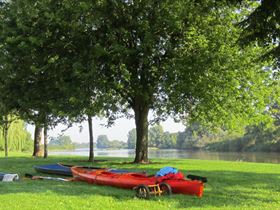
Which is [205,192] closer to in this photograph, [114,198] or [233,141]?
[114,198]

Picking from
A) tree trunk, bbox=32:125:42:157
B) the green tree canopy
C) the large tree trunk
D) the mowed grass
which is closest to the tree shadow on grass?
the mowed grass

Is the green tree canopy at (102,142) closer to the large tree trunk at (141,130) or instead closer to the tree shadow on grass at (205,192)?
the large tree trunk at (141,130)

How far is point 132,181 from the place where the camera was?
10.6m

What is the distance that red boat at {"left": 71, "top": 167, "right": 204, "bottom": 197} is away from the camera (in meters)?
9.81

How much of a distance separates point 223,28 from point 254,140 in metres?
51.0

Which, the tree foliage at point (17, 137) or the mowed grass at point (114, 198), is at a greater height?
the tree foliage at point (17, 137)

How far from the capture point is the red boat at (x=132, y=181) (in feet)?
32.2

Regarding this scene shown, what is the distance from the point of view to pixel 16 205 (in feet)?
26.6

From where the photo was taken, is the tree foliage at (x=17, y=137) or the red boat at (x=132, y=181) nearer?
the red boat at (x=132, y=181)

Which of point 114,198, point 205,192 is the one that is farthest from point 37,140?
point 114,198

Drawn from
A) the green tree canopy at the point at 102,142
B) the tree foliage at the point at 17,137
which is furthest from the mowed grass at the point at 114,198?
the green tree canopy at the point at 102,142

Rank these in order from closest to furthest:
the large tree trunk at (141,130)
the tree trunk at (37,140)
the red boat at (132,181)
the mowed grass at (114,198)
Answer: the mowed grass at (114,198)
the red boat at (132,181)
the large tree trunk at (141,130)
the tree trunk at (37,140)

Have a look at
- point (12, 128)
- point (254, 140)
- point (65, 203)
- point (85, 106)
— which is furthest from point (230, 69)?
point (254, 140)

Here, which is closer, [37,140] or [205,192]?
[205,192]
